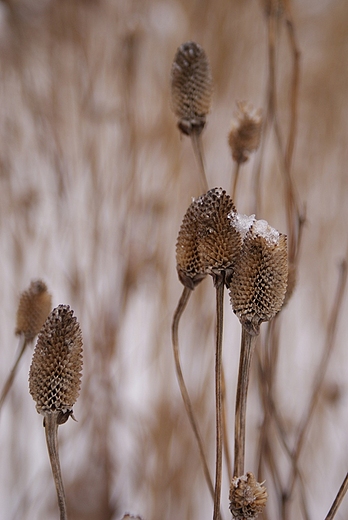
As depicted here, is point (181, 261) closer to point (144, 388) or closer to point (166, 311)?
point (166, 311)

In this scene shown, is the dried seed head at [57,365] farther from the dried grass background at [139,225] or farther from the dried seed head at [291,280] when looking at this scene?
the dried grass background at [139,225]

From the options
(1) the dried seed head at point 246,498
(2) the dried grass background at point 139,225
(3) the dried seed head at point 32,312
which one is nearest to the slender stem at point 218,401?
(1) the dried seed head at point 246,498

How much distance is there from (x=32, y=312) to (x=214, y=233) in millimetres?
134

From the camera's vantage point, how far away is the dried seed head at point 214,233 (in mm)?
241

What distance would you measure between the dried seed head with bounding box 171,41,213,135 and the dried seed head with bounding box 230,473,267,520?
0.76 feet

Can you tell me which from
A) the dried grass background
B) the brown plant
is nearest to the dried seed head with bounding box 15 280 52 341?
the brown plant

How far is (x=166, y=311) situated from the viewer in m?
0.81

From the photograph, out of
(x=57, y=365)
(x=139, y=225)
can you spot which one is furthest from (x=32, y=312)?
(x=139, y=225)

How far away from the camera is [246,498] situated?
23 cm

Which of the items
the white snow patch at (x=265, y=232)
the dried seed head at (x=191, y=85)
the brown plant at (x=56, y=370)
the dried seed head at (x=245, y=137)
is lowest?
the brown plant at (x=56, y=370)

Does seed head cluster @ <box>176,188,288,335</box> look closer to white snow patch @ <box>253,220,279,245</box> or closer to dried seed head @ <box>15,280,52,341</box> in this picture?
white snow patch @ <box>253,220,279,245</box>

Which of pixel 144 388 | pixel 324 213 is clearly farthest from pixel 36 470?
pixel 324 213

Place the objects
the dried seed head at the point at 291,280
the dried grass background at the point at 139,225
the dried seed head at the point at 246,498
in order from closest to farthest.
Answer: the dried seed head at the point at 246,498, the dried seed head at the point at 291,280, the dried grass background at the point at 139,225

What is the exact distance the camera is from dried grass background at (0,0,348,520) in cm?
74
